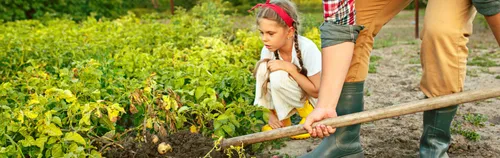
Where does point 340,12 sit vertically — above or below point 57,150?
above

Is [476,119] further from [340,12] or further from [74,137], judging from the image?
[74,137]

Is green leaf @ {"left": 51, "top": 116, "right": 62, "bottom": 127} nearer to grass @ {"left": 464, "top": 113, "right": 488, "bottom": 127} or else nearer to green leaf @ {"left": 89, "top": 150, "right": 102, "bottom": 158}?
green leaf @ {"left": 89, "top": 150, "right": 102, "bottom": 158}

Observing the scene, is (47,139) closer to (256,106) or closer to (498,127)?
(256,106)

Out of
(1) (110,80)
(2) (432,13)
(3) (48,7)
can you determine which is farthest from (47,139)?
(3) (48,7)

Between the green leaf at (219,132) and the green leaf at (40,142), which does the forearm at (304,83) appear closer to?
the green leaf at (219,132)

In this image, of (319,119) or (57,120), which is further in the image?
(57,120)

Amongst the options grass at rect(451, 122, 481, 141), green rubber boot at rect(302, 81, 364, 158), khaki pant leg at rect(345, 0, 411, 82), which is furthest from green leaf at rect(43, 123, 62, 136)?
grass at rect(451, 122, 481, 141)

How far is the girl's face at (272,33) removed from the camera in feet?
12.6

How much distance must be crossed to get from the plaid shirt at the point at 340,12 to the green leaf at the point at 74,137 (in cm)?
117

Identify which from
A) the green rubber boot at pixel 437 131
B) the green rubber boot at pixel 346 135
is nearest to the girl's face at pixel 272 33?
the green rubber boot at pixel 346 135

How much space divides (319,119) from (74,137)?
1.06 m

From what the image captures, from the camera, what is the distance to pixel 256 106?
151 inches

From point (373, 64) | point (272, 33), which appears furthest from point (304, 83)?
point (373, 64)

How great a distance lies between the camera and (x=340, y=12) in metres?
2.85
